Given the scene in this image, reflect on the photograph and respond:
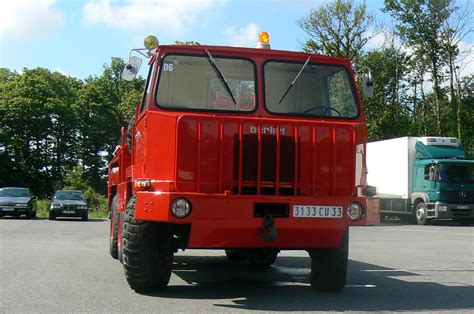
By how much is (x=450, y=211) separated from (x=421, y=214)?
56.3 inches

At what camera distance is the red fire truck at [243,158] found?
21.5 feet

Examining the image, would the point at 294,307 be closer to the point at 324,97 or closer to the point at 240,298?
the point at 240,298

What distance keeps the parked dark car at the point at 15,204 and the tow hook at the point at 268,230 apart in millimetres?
22734

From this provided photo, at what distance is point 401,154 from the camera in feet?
94.8

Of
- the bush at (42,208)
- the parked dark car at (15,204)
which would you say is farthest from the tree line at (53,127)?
the parked dark car at (15,204)

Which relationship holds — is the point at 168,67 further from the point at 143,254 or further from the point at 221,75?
the point at 143,254

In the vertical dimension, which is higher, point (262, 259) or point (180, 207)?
point (180, 207)

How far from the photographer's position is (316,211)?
674 cm

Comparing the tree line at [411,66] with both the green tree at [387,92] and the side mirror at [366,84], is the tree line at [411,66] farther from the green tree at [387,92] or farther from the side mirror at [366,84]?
the side mirror at [366,84]

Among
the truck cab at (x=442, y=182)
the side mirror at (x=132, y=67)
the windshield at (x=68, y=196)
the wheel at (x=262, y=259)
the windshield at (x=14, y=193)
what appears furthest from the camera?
the windshield at (x=68, y=196)

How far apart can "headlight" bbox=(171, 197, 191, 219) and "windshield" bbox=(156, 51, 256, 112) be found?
1202mm

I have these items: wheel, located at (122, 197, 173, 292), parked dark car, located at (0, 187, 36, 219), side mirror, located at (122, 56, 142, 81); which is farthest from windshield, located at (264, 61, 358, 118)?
parked dark car, located at (0, 187, 36, 219)

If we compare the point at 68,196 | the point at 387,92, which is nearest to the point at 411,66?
the point at 387,92

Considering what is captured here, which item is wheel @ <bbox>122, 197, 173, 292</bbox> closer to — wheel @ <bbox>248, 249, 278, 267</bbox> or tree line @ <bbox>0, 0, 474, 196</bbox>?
wheel @ <bbox>248, 249, 278, 267</bbox>
